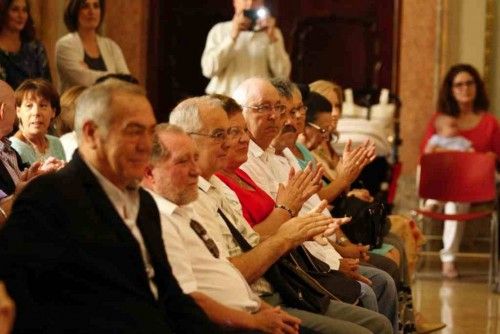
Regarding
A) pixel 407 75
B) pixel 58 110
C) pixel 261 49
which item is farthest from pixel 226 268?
pixel 407 75

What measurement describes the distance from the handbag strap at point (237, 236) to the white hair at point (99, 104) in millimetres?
1061

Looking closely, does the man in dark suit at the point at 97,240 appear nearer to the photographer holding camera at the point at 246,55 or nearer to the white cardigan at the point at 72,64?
the white cardigan at the point at 72,64

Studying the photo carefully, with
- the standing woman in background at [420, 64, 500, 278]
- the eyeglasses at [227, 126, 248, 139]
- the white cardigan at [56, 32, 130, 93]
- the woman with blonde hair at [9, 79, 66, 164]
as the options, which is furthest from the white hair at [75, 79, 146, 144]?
the standing woman in background at [420, 64, 500, 278]

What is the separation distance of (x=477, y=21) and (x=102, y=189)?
26.8 ft

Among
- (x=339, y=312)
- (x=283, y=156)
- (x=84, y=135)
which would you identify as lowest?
(x=339, y=312)

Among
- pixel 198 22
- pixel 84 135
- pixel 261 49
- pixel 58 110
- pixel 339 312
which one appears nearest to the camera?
pixel 84 135

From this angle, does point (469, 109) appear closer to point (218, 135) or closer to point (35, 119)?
point (35, 119)

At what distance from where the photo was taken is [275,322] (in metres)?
4.20

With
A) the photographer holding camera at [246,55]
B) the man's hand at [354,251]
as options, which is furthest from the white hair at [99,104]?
the photographer holding camera at [246,55]

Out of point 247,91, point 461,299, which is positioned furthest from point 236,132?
point 461,299

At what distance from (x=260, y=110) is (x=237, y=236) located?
1.24m

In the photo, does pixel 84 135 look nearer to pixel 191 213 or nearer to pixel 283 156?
pixel 191 213

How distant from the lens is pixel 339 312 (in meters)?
5.06

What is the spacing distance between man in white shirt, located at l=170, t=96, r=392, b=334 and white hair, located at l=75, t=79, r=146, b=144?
92 centimetres
